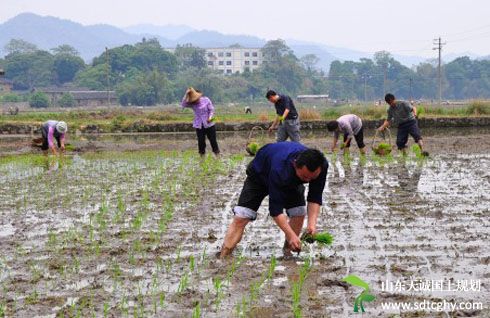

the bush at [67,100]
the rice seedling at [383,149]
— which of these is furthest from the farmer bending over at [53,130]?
the bush at [67,100]

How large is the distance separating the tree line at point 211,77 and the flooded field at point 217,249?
57.2 m

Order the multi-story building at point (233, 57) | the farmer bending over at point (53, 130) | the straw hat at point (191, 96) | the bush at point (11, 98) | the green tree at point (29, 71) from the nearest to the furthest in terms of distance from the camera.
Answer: the straw hat at point (191, 96) < the farmer bending over at point (53, 130) < the bush at point (11, 98) < the green tree at point (29, 71) < the multi-story building at point (233, 57)

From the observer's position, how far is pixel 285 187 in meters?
5.30

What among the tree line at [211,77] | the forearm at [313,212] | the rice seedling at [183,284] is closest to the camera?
the rice seedling at [183,284]

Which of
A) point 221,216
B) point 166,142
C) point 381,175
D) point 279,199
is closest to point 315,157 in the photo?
point 279,199

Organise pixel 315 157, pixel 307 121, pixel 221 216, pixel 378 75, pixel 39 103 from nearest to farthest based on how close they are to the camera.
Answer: pixel 315 157 < pixel 221 216 < pixel 307 121 < pixel 39 103 < pixel 378 75

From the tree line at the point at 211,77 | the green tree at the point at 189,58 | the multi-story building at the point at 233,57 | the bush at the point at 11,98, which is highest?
the multi-story building at the point at 233,57

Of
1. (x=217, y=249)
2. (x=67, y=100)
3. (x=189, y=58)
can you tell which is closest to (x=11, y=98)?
(x=67, y=100)

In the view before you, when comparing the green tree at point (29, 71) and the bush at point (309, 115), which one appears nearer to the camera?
the bush at point (309, 115)

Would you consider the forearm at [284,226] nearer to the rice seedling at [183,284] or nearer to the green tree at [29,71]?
the rice seedling at [183,284]

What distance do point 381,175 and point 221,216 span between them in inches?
157

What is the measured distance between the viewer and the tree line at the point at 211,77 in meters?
71.4

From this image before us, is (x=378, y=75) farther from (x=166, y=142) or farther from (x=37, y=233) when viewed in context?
(x=37, y=233)

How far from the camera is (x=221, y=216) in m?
7.72
